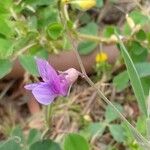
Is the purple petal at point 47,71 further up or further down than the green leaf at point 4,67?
further up

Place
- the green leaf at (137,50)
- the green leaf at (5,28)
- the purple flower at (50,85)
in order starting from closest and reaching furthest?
the purple flower at (50,85) → the green leaf at (5,28) → the green leaf at (137,50)

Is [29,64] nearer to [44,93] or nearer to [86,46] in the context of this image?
[86,46]

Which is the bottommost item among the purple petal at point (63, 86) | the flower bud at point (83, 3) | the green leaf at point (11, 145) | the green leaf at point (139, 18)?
the green leaf at point (11, 145)

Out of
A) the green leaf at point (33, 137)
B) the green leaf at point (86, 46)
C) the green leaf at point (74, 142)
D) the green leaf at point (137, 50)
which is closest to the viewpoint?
the green leaf at point (74, 142)

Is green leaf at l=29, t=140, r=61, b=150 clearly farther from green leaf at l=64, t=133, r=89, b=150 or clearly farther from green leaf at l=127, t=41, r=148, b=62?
green leaf at l=127, t=41, r=148, b=62

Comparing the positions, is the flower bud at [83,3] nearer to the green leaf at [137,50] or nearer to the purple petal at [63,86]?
the green leaf at [137,50]

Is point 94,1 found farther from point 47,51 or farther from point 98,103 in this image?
point 98,103

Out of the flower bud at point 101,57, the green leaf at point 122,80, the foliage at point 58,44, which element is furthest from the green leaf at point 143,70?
the flower bud at point 101,57

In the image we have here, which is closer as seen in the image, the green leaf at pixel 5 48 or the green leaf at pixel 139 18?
the green leaf at pixel 5 48
